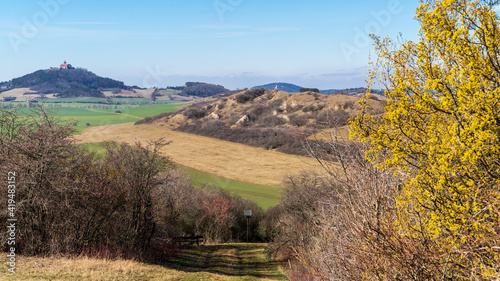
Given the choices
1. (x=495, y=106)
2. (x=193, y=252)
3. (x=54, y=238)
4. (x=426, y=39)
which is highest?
(x=426, y=39)

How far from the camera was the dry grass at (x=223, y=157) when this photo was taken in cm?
7019

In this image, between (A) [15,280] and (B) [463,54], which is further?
(A) [15,280]

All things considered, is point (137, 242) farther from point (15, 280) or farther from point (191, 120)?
point (191, 120)

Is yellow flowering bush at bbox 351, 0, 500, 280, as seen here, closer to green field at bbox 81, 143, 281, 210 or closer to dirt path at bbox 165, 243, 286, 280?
dirt path at bbox 165, 243, 286, 280

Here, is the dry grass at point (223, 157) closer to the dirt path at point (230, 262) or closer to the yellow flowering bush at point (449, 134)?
the dirt path at point (230, 262)

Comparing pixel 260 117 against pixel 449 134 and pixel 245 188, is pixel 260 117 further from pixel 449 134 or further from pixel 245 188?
pixel 449 134

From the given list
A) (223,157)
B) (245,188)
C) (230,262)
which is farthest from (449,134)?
(223,157)

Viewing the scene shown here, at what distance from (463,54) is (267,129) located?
9876 centimetres

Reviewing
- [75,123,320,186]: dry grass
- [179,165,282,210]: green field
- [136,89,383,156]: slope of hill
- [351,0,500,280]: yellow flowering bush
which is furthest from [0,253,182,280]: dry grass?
[136,89,383,156]: slope of hill

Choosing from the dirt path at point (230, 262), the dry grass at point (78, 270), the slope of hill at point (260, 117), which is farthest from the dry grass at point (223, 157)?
the dry grass at point (78, 270)

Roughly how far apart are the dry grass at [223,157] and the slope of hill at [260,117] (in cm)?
553

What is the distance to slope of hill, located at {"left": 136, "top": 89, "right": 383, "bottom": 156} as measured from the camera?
98.8 metres

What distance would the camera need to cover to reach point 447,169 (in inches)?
253

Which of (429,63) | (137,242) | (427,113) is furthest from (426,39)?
(137,242)
